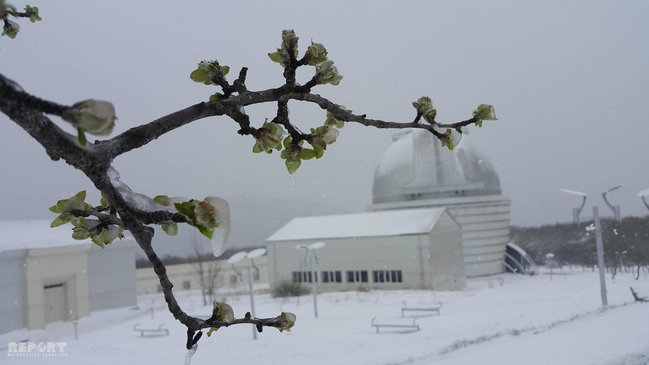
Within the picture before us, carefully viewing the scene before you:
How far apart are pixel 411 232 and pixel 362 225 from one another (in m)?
1.94

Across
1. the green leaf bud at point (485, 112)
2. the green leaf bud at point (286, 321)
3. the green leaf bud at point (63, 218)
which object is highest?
the green leaf bud at point (485, 112)

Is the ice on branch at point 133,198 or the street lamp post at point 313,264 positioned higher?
the ice on branch at point 133,198

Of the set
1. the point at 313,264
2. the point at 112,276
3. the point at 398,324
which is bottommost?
the point at 398,324

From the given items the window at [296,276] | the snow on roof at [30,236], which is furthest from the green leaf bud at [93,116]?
the window at [296,276]

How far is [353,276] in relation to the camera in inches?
573

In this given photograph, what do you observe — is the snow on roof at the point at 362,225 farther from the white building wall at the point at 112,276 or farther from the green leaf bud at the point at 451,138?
the green leaf bud at the point at 451,138

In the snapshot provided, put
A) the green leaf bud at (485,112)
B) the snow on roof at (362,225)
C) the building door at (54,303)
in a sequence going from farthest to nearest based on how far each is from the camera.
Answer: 1. the snow on roof at (362,225)
2. the building door at (54,303)
3. the green leaf bud at (485,112)

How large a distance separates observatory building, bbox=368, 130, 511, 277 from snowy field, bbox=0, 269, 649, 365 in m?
7.82

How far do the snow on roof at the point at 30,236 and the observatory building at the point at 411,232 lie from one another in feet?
15.4

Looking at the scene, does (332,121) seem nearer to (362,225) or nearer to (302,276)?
(302,276)

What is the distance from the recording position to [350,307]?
9812 mm

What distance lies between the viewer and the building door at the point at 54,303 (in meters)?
9.80

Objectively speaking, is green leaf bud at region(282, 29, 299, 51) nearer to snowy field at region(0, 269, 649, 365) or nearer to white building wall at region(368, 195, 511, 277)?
snowy field at region(0, 269, 649, 365)

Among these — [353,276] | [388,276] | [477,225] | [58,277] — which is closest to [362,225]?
[353,276]
